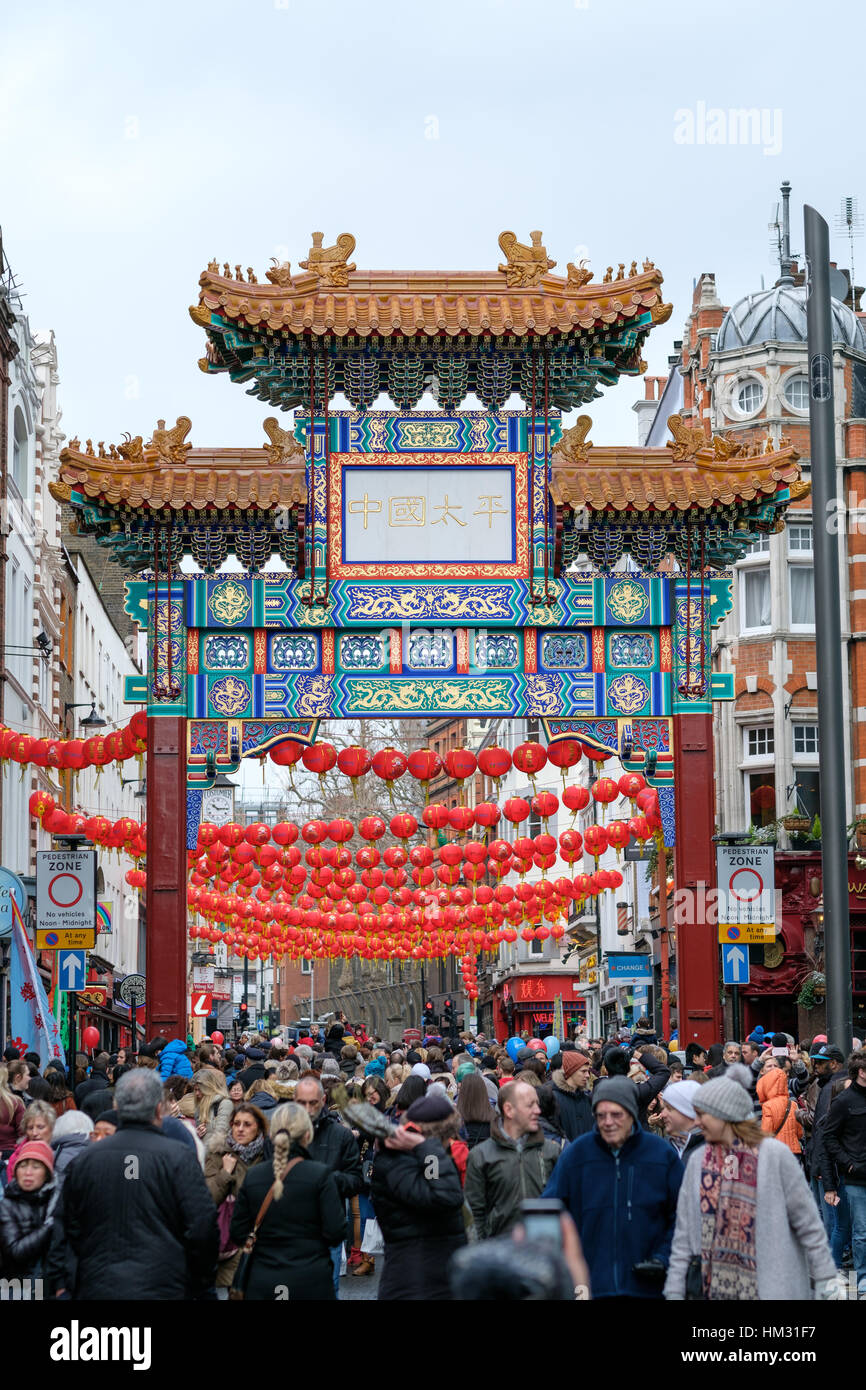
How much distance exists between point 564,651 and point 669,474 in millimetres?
2592

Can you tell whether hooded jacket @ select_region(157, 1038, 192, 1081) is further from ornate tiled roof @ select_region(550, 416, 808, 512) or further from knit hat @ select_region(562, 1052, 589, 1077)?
ornate tiled roof @ select_region(550, 416, 808, 512)

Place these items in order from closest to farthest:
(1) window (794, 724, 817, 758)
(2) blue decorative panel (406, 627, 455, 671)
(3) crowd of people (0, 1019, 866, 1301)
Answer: (3) crowd of people (0, 1019, 866, 1301) < (2) blue decorative panel (406, 627, 455, 671) < (1) window (794, 724, 817, 758)

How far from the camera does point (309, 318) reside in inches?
930

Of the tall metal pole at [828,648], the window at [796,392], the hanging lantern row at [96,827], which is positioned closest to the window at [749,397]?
the window at [796,392]

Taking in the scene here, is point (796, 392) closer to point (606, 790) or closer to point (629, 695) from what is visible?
point (606, 790)

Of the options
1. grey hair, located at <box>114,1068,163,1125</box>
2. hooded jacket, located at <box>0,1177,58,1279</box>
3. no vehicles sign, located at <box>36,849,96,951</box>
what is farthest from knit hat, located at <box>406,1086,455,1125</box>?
no vehicles sign, located at <box>36,849,96,951</box>

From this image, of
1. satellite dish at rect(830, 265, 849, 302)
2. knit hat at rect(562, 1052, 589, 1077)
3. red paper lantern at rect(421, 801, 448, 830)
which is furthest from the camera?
satellite dish at rect(830, 265, 849, 302)

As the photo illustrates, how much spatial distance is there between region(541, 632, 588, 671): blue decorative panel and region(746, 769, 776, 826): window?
19218 millimetres

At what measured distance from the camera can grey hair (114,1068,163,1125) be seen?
30.9 feet

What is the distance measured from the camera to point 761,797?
4309 cm

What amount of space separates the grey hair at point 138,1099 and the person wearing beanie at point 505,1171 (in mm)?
2104

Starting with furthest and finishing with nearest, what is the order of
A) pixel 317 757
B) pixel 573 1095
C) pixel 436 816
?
1. pixel 436 816
2. pixel 317 757
3. pixel 573 1095

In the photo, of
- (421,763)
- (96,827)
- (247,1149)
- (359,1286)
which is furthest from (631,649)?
(247,1149)

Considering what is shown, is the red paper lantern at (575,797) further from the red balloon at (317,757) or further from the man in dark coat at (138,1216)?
the man in dark coat at (138,1216)
